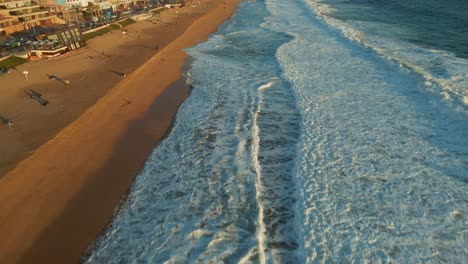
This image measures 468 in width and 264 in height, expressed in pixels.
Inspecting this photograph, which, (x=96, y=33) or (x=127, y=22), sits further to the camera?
(x=127, y=22)

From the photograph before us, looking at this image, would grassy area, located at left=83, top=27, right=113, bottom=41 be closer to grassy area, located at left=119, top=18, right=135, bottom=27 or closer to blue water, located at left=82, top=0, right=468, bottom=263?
grassy area, located at left=119, top=18, right=135, bottom=27

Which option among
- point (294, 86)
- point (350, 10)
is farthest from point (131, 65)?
point (350, 10)

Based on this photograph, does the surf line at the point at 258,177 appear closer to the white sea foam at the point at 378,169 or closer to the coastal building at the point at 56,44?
the white sea foam at the point at 378,169

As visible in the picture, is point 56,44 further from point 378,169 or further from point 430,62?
point 430,62

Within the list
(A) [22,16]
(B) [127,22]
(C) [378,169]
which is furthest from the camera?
(B) [127,22]

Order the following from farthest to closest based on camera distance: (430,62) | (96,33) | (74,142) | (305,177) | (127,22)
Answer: (127,22)
(96,33)
(430,62)
(74,142)
(305,177)

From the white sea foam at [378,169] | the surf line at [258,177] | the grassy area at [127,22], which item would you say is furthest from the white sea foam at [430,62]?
the grassy area at [127,22]

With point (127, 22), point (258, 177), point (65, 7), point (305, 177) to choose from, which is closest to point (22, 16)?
point (65, 7)

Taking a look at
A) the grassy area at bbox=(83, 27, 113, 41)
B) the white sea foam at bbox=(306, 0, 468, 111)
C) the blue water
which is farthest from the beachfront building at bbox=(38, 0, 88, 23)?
the white sea foam at bbox=(306, 0, 468, 111)
